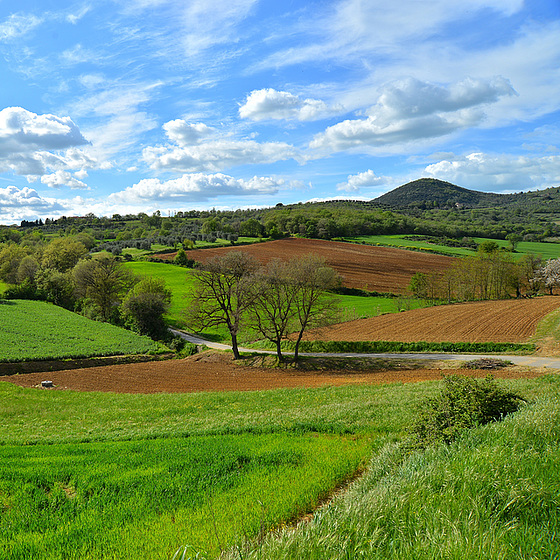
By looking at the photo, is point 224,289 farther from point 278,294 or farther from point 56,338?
point 56,338

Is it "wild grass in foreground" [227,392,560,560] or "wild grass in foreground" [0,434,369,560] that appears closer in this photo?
"wild grass in foreground" [227,392,560,560]

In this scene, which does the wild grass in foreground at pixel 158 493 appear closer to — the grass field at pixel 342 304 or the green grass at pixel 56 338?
the green grass at pixel 56 338

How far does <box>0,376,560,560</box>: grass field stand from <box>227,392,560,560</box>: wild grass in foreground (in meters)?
0.02

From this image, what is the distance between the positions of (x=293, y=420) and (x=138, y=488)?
7018 millimetres

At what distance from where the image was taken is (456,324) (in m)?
45.0

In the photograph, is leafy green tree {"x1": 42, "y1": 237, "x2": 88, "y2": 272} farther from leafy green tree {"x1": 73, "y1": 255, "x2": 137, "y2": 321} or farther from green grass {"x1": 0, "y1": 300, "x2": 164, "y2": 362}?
green grass {"x1": 0, "y1": 300, "x2": 164, "y2": 362}

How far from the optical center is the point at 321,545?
3150 millimetres

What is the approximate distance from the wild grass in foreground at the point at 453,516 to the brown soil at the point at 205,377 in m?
20.1

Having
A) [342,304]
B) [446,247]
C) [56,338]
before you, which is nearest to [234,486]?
[56,338]

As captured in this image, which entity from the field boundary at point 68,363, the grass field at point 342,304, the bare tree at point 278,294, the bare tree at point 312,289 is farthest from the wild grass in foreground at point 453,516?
the grass field at point 342,304

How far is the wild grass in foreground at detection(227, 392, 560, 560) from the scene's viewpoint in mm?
2992

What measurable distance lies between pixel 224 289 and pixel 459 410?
34.9 m

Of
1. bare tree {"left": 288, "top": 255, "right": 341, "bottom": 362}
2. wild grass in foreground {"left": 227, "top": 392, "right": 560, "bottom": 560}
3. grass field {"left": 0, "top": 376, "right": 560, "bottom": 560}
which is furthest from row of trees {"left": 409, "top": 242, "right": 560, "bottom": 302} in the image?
wild grass in foreground {"left": 227, "top": 392, "right": 560, "bottom": 560}

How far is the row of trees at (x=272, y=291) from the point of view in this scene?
118 feet
